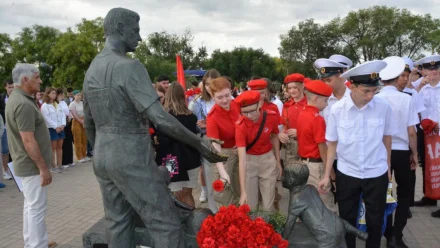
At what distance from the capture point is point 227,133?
398 centimetres

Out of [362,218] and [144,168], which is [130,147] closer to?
[144,168]

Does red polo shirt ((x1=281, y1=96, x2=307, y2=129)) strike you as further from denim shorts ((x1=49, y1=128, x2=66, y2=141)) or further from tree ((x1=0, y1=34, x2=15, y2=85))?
tree ((x1=0, y1=34, x2=15, y2=85))

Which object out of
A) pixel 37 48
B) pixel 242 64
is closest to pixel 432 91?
pixel 242 64

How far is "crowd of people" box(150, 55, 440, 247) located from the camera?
307 cm

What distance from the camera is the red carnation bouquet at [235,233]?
2.20 metres

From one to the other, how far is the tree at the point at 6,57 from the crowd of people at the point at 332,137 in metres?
51.8

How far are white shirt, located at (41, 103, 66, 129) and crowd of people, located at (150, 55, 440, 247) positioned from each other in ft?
15.8

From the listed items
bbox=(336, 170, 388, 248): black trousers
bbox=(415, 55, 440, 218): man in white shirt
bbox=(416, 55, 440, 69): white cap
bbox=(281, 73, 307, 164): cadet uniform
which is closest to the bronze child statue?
bbox=(336, 170, 388, 248): black trousers

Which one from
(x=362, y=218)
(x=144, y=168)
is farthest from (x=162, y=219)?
(x=362, y=218)

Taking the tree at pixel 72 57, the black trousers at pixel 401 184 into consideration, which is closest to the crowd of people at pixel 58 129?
the black trousers at pixel 401 184

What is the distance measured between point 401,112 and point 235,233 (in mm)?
2709

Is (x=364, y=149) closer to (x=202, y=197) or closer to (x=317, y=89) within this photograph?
(x=317, y=89)

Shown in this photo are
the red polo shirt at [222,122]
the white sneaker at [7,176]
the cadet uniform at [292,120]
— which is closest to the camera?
the red polo shirt at [222,122]

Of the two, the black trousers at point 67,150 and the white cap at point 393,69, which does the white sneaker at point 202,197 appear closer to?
the white cap at point 393,69
